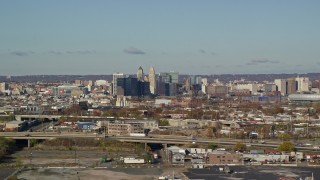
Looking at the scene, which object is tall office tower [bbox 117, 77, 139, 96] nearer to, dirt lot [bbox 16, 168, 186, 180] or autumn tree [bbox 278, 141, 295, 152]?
autumn tree [bbox 278, 141, 295, 152]

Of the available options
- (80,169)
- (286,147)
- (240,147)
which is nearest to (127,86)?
(240,147)


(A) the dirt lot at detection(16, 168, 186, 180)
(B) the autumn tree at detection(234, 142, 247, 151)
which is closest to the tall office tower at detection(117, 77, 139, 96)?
(B) the autumn tree at detection(234, 142, 247, 151)

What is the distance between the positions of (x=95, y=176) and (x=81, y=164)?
1.80 m

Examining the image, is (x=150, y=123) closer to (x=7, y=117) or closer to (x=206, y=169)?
(x=7, y=117)

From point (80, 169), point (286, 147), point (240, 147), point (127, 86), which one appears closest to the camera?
point (80, 169)

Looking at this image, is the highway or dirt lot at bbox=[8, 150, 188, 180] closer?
dirt lot at bbox=[8, 150, 188, 180]

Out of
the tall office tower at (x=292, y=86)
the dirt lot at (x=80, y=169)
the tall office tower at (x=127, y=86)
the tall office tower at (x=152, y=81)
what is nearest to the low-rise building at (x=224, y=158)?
the dirt lot at (x=80, y=169)

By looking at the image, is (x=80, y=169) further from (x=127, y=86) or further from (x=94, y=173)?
(x=127, y=86)

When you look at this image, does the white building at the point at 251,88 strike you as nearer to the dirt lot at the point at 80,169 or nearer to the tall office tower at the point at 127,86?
the tall office tower at the point at 127,86

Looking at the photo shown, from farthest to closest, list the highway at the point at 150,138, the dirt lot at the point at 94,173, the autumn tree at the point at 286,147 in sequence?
1. the highway at the point at 150,138
2. the autumn tree at the point at 286,147
3. the dirt lot at the point at 94,173

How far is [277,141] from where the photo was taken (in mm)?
19062

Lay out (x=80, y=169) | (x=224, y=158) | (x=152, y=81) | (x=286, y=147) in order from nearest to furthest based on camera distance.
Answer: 1. (x=80, y=169)
2. (x=224, y=158)
3. (x=286, y=147)
4. (x=152, y=81)

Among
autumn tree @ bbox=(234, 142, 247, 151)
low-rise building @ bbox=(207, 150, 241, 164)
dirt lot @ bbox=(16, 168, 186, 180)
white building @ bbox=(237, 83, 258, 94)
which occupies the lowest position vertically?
dirt lot @ bbox=(16, 168, 186, 180)

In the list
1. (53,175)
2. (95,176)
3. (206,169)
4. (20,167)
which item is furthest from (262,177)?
(20,167)
